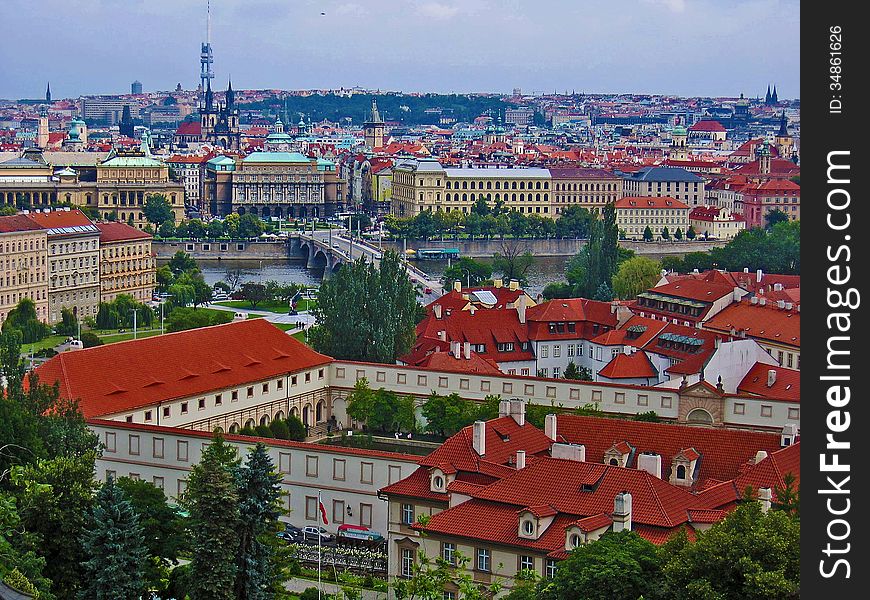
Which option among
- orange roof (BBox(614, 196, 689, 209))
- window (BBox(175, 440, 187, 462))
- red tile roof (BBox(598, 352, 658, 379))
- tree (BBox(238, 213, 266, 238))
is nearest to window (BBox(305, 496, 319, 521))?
window (BBox(175, 440, 187, 462))

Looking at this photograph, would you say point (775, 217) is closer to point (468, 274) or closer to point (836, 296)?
point (468, 274)

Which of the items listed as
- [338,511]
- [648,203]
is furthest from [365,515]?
[648,203]

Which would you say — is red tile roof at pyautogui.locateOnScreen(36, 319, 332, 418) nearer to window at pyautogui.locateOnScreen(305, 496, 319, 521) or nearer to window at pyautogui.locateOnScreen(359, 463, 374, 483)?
window at pyautogui.locateOnScreen(305, 496, 319, 521)

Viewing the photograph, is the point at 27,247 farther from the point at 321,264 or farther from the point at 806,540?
the point at 806,540

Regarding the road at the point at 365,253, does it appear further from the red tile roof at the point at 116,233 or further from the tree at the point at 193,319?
the tree at the point at 193,319

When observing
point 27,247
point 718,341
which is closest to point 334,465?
point 718,341
